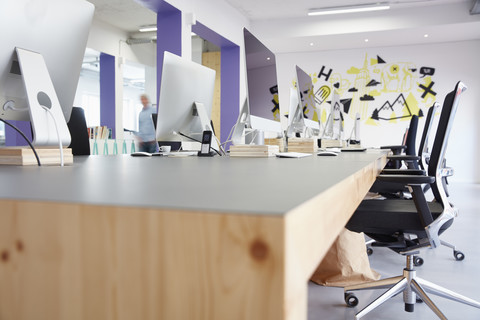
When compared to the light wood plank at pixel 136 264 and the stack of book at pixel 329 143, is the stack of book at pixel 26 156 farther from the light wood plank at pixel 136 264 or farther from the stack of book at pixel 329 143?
the stack of book at pixel 329 143

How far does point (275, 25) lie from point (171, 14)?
9.80 feet

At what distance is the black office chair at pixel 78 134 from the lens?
2.56 meters

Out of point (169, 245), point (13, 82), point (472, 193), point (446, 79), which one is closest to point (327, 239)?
point (169, 245)

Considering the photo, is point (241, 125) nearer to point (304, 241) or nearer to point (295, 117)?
point (295, 117)

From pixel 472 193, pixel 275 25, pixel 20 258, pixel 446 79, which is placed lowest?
pixel 472 193

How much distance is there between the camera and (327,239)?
0.48 m

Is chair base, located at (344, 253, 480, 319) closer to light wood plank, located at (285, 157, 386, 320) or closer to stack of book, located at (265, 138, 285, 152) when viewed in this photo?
stack of book, located at (265, 138, 285, 152)

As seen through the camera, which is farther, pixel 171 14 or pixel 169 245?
pixel 171 14

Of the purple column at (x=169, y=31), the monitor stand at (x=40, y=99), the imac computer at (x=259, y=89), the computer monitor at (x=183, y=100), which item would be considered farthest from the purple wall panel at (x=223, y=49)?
the monitor stand at (x=40, y=99)

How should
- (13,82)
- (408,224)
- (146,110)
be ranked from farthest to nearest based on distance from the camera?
1. (146,110)
2. (408,224)
3. (13,82)

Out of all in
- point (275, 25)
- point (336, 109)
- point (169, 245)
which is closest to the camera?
point (169, 245)

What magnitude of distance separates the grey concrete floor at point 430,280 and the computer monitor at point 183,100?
1050mm

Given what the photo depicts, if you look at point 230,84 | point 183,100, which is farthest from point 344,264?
point 230,84

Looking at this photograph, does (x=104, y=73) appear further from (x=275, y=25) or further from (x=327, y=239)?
(x=327, y=239)
